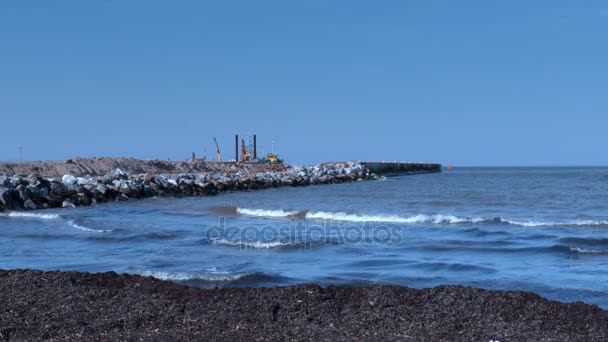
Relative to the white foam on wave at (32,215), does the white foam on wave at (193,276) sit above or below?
above

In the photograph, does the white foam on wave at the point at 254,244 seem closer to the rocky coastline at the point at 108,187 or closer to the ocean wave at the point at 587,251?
the ocean wave at the point at 587,251

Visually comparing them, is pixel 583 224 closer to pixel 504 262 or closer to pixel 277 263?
pixel 504 262

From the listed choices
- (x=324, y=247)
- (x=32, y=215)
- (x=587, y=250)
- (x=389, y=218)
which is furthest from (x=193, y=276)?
(x=32, y=215)

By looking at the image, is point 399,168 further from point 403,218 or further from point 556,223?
point 556,223

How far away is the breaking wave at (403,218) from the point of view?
1833 cm

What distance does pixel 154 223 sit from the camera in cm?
1870

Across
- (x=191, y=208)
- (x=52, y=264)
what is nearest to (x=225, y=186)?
(x=191, y=208)

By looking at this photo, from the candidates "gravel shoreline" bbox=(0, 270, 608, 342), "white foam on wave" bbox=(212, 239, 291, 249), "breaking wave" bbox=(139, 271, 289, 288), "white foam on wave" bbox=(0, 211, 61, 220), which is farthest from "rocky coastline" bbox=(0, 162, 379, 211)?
"gravel shoreline" bbox=(0, 270, 608, 342)

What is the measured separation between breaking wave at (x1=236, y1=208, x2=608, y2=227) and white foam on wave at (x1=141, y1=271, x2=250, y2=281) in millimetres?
10231

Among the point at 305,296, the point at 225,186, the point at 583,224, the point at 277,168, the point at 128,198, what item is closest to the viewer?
the point at 305,296

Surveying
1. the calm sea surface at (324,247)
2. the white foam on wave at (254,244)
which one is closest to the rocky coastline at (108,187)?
the calm sea surface at (324,247)

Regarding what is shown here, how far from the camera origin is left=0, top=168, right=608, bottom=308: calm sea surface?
953 centimetres

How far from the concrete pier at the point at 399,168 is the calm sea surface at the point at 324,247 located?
173 ft

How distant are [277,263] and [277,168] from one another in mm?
56127
